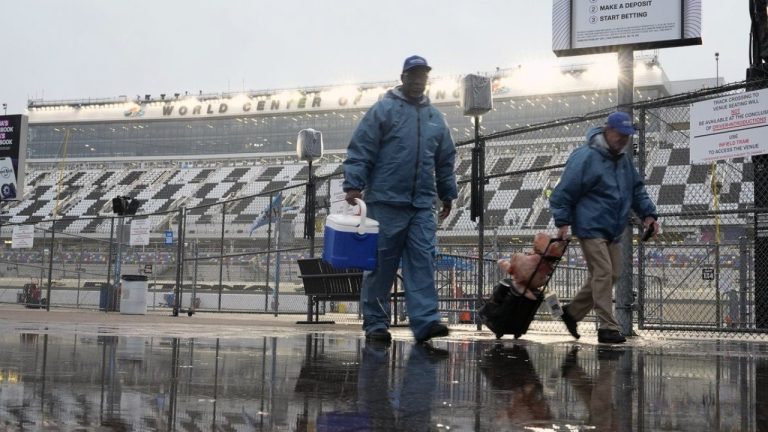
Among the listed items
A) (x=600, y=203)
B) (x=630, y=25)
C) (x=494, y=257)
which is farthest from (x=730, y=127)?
(x=494, y=257)

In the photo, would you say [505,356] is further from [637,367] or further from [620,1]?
[620,1]

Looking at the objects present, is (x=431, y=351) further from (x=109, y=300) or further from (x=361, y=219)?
(x=109, y=300)

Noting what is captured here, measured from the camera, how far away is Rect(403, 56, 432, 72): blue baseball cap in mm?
5094

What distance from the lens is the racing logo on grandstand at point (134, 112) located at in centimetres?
6006

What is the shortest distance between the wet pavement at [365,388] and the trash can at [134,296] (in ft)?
30.1

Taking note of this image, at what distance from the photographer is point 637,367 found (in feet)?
12.2

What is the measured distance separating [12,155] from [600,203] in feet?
59.7

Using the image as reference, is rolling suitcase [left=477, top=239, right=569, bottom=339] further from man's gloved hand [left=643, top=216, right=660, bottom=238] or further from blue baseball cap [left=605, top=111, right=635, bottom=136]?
blue baseball cap [left=605, top=111, right=635, bottom=136]

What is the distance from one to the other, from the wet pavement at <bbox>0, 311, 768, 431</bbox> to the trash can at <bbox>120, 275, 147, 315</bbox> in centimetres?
918

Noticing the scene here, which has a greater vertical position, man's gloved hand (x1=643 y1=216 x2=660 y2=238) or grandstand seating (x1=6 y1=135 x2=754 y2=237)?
grandstand seating (x1=6 y1=135 x2=754 y2=237)

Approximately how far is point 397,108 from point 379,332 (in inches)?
51.9

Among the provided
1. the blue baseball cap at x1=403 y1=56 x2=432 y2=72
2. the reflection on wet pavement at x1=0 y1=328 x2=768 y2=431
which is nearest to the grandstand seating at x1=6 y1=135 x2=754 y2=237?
Answer: the blue baseball cap at x1=403 y1=56 x2=432 y2=72

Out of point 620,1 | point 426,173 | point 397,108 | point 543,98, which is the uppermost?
point 543,98

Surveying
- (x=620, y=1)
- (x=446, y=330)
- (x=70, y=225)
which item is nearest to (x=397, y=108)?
(x=446, y=330)
